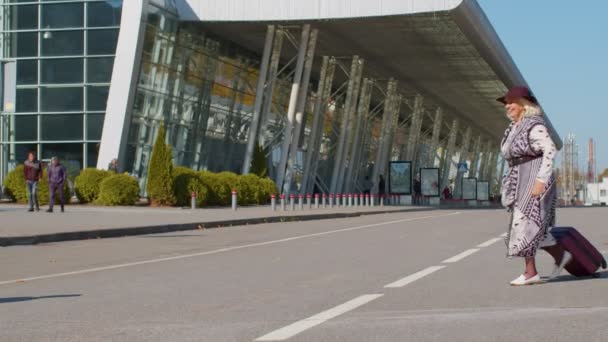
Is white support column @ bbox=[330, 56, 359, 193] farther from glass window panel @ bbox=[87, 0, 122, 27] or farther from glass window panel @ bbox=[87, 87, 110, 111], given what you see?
glass window panel @ bbox=[87, 87, 110, 111]

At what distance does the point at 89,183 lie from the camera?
36.3 meters

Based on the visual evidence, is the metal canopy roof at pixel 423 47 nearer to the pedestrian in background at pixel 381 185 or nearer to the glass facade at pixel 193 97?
the glass facade at pixel 193 97

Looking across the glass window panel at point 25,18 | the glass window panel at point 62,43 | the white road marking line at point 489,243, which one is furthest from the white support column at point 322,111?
the white road marking line at point 489,243

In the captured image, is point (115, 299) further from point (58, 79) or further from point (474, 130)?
point (474, 130)

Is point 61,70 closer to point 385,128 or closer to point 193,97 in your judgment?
point 193,97

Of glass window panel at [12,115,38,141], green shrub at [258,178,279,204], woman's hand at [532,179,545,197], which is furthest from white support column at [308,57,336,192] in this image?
woman's hand at [532,179,545,197]

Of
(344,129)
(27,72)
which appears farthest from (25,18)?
(344,129)

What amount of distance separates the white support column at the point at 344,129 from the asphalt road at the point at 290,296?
37.8 metres

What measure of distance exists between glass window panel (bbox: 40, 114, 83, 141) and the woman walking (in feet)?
104

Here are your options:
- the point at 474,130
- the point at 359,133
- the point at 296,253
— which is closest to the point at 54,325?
the point at 296,253

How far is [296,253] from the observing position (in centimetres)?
1589

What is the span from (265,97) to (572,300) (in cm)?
4112

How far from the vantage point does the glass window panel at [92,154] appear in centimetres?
3991

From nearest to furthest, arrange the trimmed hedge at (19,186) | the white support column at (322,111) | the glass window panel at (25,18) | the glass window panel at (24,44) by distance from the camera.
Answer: the trimmed hedge at (19,186) < the glass window panel at (24,44) < the glass window panel at (25,18) < the white support column at (322,111)
